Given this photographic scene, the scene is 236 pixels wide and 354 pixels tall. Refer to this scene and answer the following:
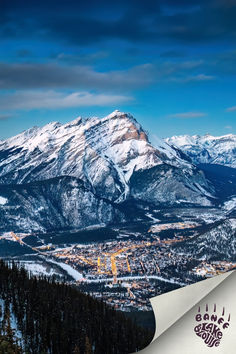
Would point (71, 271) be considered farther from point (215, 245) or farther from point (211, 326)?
point (211, 326)

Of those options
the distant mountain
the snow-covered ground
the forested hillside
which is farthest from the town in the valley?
the forested hillside

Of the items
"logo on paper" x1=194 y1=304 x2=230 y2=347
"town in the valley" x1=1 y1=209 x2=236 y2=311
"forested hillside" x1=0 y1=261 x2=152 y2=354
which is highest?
"logo on paper" x1=194 y1=304 x2=230 y2=347

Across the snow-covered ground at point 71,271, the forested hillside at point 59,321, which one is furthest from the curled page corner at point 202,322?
the snow-covered ground at point 71,271

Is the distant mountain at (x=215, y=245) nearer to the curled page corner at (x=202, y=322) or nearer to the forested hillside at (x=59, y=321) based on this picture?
the forested hillside at (x=59, y=321)

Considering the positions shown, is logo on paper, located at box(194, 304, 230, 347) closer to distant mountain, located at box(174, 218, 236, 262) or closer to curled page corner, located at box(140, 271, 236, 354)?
curled page corner, located at box(140, 271, 236, 354)

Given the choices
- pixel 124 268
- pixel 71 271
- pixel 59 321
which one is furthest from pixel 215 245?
pixel 59 321

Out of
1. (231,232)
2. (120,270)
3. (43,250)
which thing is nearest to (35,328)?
(120,270)
